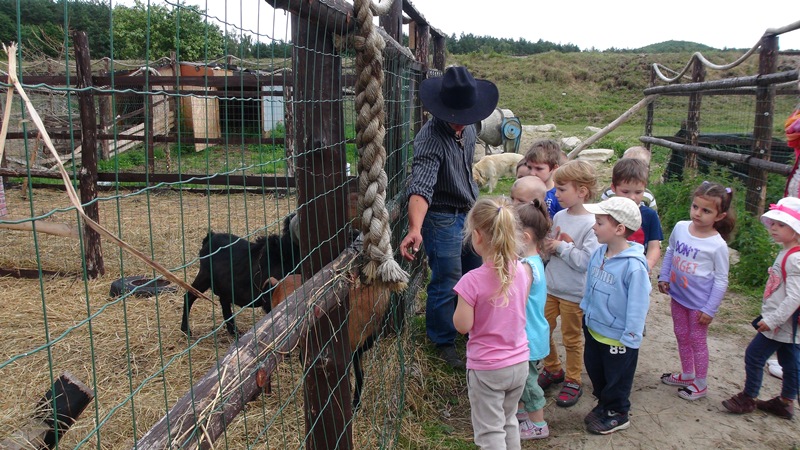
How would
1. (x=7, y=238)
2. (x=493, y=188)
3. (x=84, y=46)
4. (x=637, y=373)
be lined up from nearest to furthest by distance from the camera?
(x=637, y=373), (x=84, y=46), (x=7, y=238), (x=493, y=188)

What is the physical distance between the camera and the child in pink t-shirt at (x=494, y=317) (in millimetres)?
2357

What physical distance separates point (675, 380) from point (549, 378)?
82 cm

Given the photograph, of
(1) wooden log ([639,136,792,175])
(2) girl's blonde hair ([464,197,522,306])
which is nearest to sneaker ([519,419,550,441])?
(2) girl's blonde hair ([464,197,522,306])

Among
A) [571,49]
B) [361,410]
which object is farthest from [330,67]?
[571,49]

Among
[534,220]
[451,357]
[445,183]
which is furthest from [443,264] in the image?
[534,220]

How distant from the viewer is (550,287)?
3508mm

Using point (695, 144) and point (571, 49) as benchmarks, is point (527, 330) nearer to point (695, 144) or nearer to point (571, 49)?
point (695, 144)

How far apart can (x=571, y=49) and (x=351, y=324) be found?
52500 mm

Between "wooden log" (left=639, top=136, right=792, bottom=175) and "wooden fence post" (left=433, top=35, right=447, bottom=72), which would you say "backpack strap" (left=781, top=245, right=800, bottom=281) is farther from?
"wooden fence post" (left=433, top=35, right=447, bottom=72)

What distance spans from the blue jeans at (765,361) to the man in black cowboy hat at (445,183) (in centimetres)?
167

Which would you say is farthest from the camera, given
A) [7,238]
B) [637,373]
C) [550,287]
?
[7,238]

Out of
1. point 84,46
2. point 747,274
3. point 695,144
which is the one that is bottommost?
point 747,274

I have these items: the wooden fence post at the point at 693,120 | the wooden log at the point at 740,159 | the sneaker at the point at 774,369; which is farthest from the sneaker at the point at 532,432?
the wooden fence post at the point at 693,120

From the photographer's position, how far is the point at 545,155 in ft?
13.4
